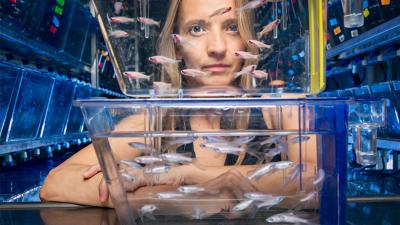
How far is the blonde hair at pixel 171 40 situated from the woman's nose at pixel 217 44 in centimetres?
6

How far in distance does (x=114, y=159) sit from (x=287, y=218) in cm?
36

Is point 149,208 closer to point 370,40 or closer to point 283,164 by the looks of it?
point 283,164

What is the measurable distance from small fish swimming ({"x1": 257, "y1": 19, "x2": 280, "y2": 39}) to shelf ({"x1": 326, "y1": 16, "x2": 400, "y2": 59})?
163cm

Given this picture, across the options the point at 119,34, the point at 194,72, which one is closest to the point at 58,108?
the point at 119,34

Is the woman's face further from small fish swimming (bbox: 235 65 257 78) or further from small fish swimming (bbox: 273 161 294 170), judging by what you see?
small fish swimming (bbox: 273 161 294 170)

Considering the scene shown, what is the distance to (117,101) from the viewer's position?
34.0 inches

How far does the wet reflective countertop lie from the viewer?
89 centimetres

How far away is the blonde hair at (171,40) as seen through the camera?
49.0 inches

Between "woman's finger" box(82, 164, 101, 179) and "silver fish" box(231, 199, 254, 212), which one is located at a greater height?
"woman's finger" box(82, 164, 101, 179)

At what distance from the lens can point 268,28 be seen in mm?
1261

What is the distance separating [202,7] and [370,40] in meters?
2.22

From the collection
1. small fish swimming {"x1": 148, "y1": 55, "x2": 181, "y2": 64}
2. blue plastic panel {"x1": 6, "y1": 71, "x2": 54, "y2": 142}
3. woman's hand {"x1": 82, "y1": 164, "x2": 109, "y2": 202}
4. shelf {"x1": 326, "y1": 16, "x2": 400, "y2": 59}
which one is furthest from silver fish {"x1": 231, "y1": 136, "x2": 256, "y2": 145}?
blue plastic panel {"x1": 6, "y1": 71, "x2": 54, "y2": 142}

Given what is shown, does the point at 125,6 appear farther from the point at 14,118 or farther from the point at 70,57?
the point at 70,57

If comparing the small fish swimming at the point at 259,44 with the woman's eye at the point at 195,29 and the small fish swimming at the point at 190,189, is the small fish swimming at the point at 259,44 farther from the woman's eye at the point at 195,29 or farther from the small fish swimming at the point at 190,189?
the small fish swimming at the point at 190,189
